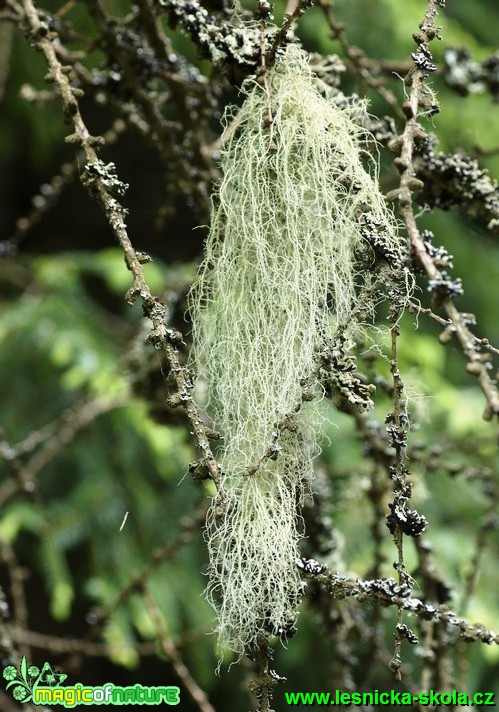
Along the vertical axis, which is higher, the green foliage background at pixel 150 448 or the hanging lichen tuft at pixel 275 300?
the hanging lichen tuft at pixel 275 300

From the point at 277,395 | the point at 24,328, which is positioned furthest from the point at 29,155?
the point at 277,395

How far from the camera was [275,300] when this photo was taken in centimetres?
78

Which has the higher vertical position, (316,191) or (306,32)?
(316,191)

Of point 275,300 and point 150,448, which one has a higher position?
point 275,300

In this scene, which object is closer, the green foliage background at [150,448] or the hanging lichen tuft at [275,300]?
the hanging lichen tuft at [275,300]

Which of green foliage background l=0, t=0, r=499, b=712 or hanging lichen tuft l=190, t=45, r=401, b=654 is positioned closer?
hanging lichen tuft l=190, t=45, r=401, b=654

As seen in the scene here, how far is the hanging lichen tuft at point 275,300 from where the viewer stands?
72 cm

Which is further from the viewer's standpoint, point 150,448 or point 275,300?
point 150,448

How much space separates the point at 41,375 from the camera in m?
2.34

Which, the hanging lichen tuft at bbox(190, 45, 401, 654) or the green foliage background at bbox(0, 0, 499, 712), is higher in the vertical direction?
the hanging lichen tuft at bbox(190, 45, 401, 654)

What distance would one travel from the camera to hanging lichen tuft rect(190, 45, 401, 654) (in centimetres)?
72

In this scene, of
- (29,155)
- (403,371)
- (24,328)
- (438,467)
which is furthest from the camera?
(29,155)

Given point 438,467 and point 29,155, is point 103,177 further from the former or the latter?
point 29,155

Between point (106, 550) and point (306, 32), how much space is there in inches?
59.3
